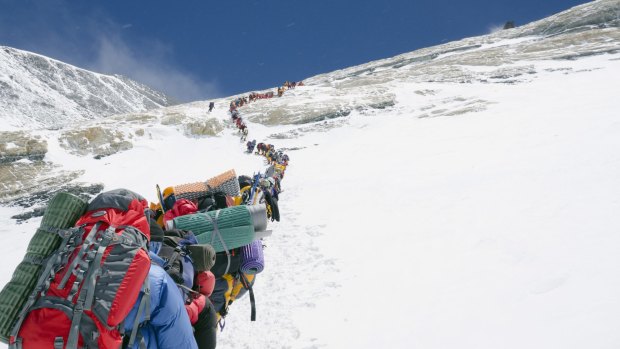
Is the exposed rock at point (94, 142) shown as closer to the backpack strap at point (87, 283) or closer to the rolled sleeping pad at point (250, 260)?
the rolled sleeping pad at point (250, 260)

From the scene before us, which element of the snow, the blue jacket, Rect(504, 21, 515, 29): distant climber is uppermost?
Rect(504, 21, 515, 29): distant climber

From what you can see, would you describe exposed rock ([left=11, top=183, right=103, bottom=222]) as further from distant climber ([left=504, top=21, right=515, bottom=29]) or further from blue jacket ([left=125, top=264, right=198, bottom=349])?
distant climber ([left=504, top=21, right=515, bottom=29])

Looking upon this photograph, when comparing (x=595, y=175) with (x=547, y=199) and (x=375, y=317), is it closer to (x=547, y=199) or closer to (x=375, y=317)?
(x=547, y=199)

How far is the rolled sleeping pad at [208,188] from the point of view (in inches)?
205

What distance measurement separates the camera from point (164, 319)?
2539 mm

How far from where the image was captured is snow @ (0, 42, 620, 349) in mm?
4410

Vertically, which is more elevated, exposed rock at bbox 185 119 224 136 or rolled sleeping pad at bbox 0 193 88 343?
exposed rock at bbox 185 119 224 136

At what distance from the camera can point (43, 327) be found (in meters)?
2.07

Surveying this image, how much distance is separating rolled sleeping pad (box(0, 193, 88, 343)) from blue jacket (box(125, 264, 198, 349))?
2.01ft

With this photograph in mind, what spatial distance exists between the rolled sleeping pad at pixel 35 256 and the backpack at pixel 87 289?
0.21ft

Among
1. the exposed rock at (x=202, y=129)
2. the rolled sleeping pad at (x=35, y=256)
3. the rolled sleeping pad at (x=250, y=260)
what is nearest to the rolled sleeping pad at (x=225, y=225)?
the rolled sleeping pad at (x=250, y=260)

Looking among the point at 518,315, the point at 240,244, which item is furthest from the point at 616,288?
the point at 240,244

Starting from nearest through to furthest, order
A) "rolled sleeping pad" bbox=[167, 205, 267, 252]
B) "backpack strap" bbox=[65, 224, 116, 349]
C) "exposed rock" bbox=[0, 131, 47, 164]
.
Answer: "backpack strap" bbox=[65, 224, 116, 349] < "rolled sleeping pad" bbox=[167, 205, 267, 252] < "exposed rock" bbox=[0, 131, 47, 164]

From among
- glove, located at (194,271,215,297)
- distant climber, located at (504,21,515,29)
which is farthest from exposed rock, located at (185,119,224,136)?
distant climber, located at (504,21,515,29)
